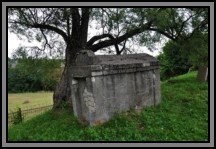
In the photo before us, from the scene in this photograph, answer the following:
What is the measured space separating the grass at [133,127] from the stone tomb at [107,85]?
0.31 metres

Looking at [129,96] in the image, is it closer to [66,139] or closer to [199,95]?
[66,139]

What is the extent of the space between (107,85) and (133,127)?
4.62ft

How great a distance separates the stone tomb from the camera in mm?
7883

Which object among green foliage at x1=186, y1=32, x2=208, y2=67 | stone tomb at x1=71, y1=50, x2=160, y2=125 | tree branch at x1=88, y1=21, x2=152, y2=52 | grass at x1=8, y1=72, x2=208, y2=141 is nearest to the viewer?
grass at x1=8, y1=72, x2=208, y2=141

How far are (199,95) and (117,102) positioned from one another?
4.89m

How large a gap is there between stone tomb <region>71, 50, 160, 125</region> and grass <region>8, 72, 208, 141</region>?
12.1 inches

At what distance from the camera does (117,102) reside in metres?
8.47

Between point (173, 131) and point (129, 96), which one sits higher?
point (129, 96)

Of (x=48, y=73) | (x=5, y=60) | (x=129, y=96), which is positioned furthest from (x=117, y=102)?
(x=48, y=73)

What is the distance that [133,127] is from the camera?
807 cm

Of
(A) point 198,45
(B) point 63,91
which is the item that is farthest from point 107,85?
(A) point 198,45

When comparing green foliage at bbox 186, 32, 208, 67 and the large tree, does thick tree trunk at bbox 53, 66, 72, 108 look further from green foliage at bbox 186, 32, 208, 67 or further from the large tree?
green foliage at bbox 186, 32, 208, 67

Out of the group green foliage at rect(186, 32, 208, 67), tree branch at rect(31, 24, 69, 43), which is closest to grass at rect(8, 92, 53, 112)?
tree branch at rect(31, 24, 69, 43)

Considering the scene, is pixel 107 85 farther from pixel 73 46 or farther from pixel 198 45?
pixel 198 45
